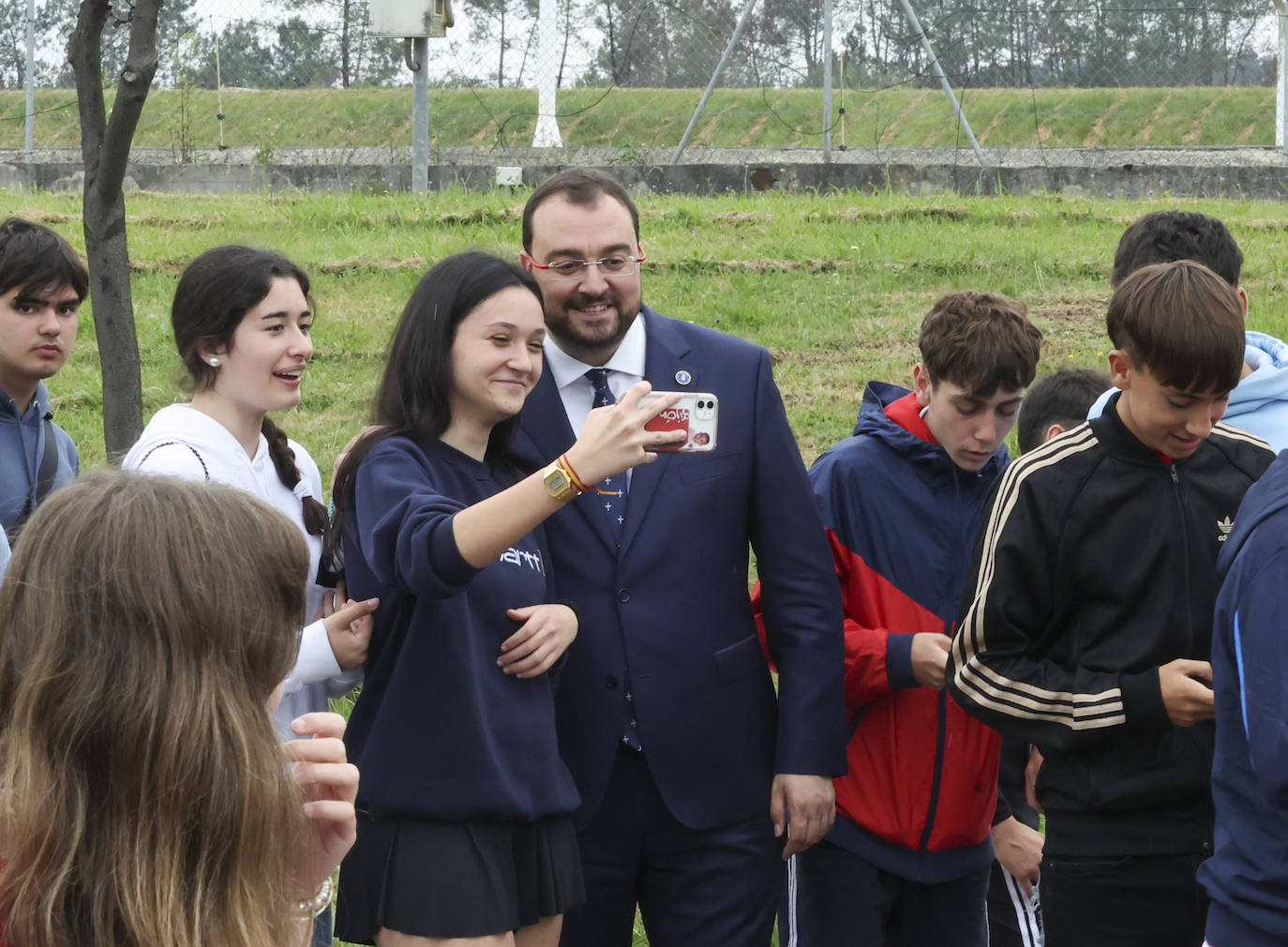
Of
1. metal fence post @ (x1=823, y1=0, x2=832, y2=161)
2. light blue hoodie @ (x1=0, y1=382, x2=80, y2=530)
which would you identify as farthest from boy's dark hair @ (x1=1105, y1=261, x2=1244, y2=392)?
metal fence post @ (x1=823, y1=0, x2=832, y2=161)

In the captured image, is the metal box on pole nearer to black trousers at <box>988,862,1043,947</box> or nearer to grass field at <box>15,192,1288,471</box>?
grass field at <box>15,192,1288,471</box>

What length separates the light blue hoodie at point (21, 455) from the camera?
3758 millimetres

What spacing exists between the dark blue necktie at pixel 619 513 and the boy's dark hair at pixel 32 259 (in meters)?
1.65

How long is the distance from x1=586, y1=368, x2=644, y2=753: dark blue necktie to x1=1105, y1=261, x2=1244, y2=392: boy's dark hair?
1107 mm

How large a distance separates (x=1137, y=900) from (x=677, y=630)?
3.52ft

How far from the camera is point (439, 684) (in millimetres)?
2711

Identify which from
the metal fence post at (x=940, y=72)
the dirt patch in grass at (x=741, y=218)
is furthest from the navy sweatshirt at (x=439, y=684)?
the metal fence post at (x=940, y=72)

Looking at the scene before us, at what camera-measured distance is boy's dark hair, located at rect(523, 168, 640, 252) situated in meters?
3.27

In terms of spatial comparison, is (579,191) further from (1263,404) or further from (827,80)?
(827,80)

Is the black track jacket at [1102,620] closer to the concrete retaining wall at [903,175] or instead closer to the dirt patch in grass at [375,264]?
the dirt patch in grass at [375,264]

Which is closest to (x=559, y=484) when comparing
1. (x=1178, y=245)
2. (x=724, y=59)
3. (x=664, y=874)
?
(x=664, y=874)

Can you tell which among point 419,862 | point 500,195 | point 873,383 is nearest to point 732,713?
point 419,862

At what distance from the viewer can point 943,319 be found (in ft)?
11.6

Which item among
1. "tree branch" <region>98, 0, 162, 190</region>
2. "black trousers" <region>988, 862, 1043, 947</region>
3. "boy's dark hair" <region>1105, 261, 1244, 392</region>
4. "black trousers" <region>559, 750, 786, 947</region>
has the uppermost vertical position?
"tree branch" <region>98, 0, 162, 190</region>
